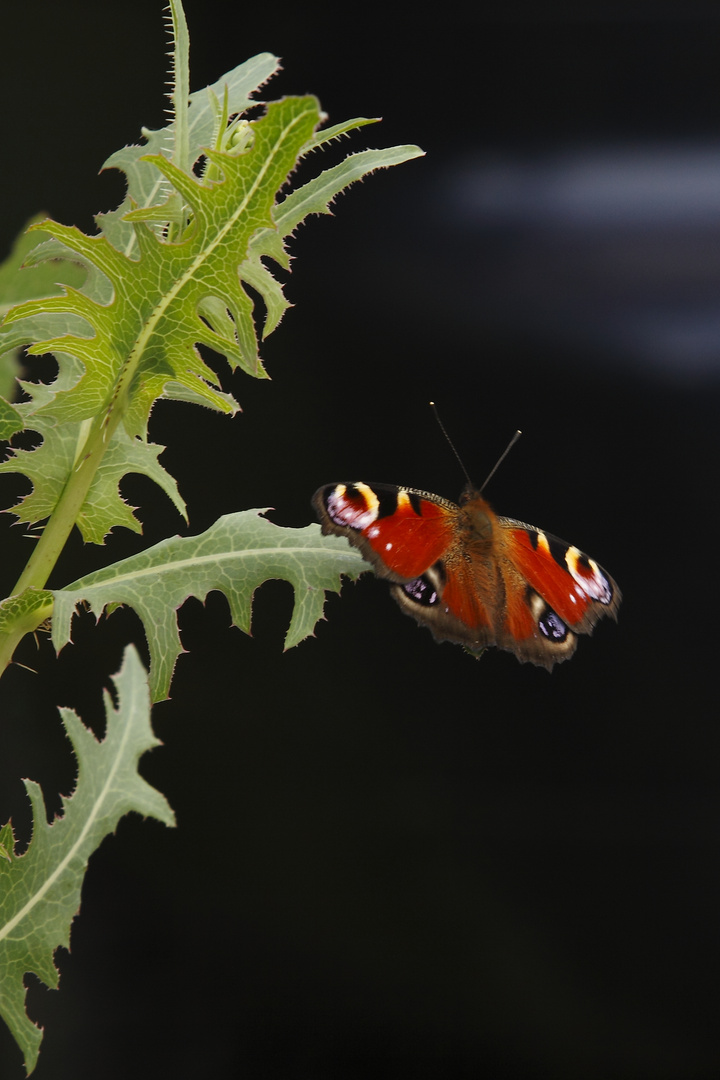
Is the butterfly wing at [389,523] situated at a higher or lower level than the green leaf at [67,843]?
lower

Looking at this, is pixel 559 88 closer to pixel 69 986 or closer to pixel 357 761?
pixel 357 761

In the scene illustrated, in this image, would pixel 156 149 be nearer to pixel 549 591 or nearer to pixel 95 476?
pixel 95 476

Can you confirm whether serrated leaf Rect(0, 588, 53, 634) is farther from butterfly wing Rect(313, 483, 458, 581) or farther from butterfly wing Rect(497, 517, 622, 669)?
butterfly wing Rect(497, 517, 622, 669)

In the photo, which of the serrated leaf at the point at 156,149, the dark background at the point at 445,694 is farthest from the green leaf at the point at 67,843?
the dark background at the point at 445,694

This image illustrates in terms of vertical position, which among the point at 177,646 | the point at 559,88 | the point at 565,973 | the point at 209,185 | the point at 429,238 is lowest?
the point at 565,973

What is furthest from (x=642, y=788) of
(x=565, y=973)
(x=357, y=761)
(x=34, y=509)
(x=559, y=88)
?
(x=34, y=509)

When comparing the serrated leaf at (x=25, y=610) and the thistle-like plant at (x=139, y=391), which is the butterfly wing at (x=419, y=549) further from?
the serrated leaf at (x=25, y=610)

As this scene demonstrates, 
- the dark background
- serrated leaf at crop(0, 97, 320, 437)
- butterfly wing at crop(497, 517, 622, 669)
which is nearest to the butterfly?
butterfly wing at crop(497, 517, 622, 669)

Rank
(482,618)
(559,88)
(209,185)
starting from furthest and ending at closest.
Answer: (559,88) → (482,618) → (209,185)
